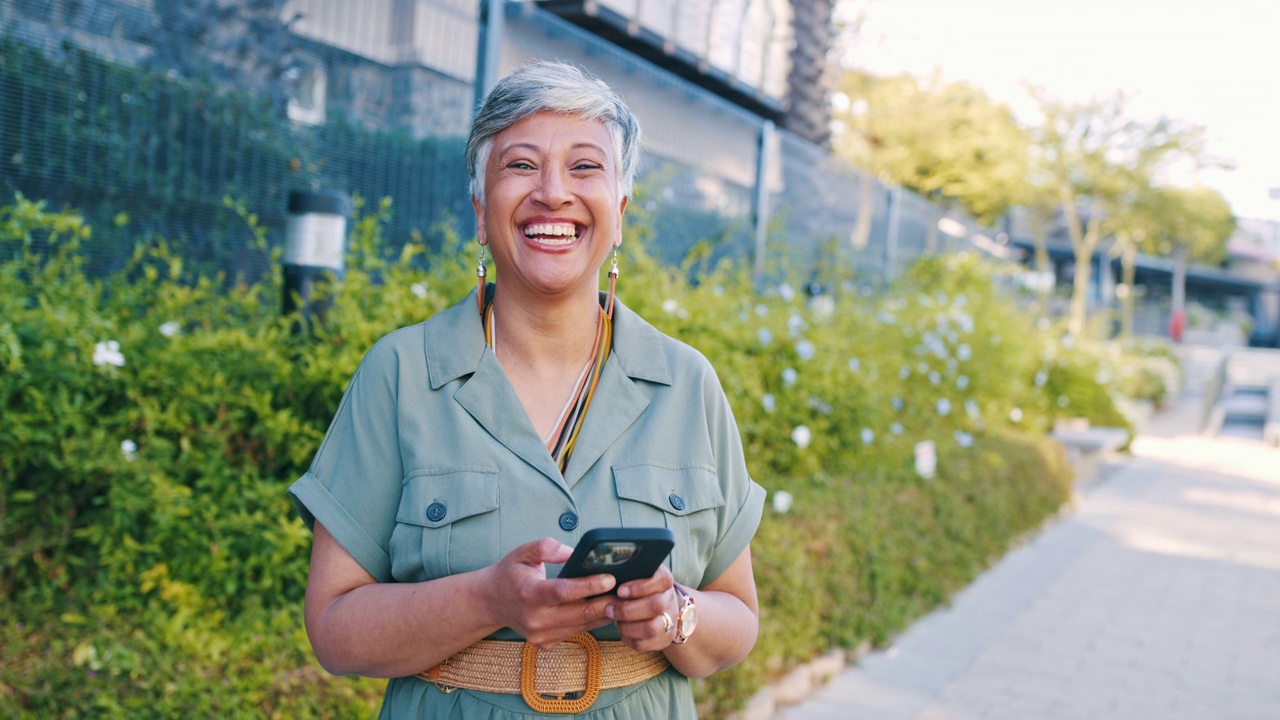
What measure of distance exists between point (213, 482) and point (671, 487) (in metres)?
2.02

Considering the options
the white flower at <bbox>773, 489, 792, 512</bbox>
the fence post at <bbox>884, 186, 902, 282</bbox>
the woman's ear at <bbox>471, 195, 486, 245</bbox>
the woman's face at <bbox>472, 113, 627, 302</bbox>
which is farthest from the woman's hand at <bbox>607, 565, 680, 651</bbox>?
the fence post at <bbox>884, 186, 902, 282</bbox>

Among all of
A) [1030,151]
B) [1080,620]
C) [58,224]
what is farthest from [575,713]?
[1030,151]

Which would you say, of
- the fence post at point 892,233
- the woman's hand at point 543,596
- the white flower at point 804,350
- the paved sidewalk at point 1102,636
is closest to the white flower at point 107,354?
the woman's hand at point 543,596

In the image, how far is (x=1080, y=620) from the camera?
5836 mm

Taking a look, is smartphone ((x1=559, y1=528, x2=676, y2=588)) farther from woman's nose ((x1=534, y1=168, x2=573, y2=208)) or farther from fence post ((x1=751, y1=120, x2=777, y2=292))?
fence post ((x1=751, y1=120, x2=777, y2=292))

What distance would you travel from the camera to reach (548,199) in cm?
159

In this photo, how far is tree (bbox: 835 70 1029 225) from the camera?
67.4ft

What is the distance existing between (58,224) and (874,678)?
149 inches

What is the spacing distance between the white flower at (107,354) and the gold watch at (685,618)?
2.20 m

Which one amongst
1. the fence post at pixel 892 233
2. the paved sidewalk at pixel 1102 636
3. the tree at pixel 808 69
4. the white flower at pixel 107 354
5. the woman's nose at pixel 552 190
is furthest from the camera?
the tree at pixel 808 69

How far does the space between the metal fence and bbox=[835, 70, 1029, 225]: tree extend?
50.1ft

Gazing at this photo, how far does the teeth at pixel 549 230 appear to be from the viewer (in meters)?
1.63

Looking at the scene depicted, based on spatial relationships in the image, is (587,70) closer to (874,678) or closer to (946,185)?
(874,678)

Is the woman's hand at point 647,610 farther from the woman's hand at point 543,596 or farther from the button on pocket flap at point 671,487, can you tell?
the button on pocket flap at point 671,487
